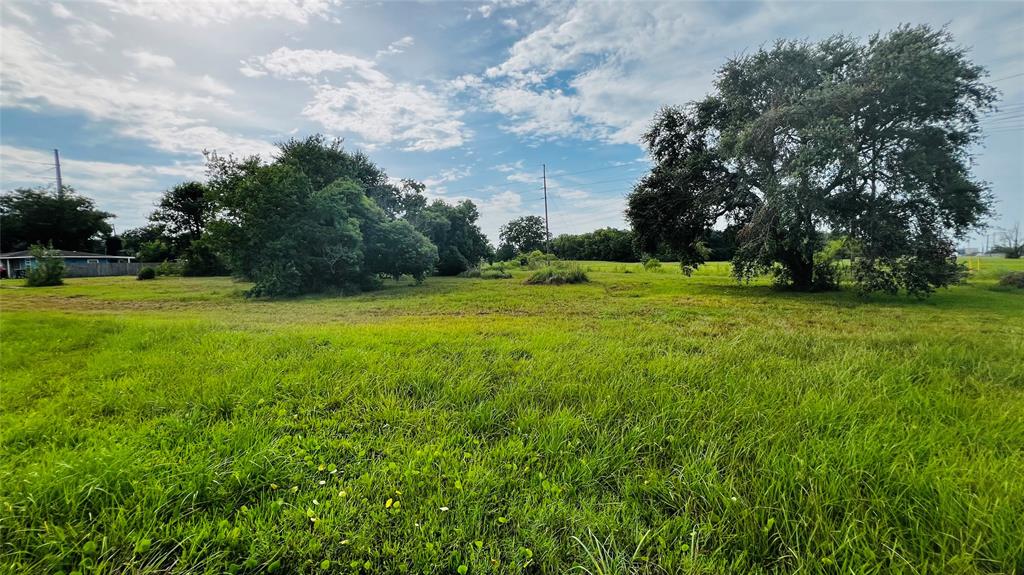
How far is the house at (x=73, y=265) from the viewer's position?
2103cm

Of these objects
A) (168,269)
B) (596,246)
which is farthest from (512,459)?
(596,246)

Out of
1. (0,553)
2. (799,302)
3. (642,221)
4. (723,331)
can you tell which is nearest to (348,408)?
(0,553)

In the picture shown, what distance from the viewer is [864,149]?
11602 mm

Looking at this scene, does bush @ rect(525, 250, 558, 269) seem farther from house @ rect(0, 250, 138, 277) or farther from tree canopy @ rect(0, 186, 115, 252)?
tree canopy @ rect(0, 186, 115, 252)

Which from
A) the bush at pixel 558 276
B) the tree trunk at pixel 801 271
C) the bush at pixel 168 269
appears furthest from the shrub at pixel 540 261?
the bush at pixel 168 269

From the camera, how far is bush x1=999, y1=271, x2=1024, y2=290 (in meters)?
12.9

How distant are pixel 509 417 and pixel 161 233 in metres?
53.8

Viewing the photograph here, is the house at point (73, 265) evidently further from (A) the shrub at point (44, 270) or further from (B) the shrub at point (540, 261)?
(B) the shrub at point (540, 261)

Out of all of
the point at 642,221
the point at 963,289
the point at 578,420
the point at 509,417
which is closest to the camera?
the point at 578,420

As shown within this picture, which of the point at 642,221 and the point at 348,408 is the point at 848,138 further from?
the point at 348,408

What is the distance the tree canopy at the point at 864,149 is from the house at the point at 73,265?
1267 inches

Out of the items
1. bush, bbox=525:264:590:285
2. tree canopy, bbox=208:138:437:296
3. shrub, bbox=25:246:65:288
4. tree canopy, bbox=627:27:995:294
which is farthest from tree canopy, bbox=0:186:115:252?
tree canopy, bbox=627:27:995:294

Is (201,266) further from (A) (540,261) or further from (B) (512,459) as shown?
(B) (512,459)

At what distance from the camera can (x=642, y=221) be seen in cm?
1659
